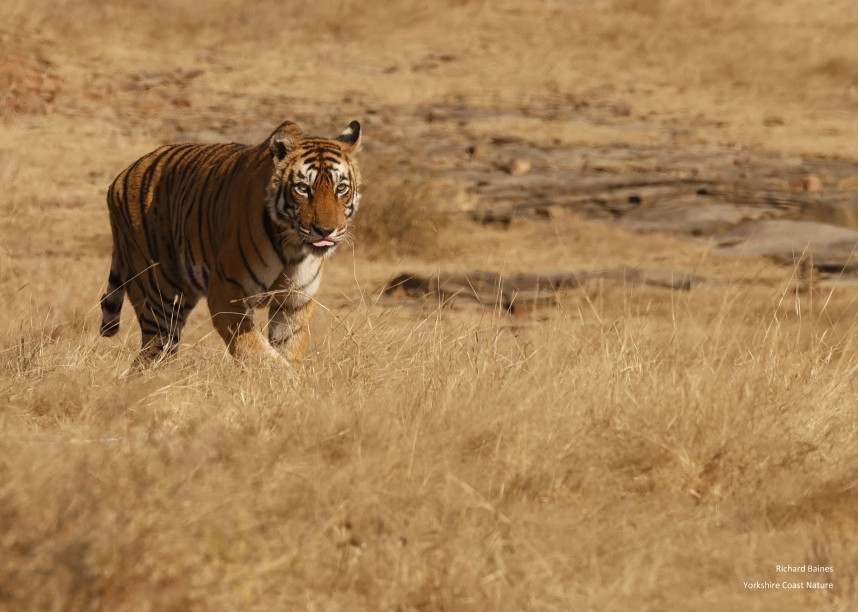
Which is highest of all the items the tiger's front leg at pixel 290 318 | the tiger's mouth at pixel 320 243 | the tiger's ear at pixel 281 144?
the tiger's ear at pixel 281 144

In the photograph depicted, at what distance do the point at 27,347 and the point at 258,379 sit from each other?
132cm

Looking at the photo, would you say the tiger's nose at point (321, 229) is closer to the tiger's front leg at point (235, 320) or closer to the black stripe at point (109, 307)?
the tiger's front leg at point (235, 320)

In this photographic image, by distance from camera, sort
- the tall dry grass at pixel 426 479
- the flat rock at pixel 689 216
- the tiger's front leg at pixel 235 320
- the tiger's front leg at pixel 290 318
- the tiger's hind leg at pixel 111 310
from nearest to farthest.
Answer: the tall dry grass at pixel 426 479 < the tiger's front leg at pixel 235 320 < the tiger's front leg at pixel 290 318 < the tiger's hind leg at pixel 111 310 < the flat rock at pixel 689 216

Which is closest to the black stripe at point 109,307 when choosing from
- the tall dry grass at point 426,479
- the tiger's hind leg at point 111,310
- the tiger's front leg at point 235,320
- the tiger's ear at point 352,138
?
the tiger's hind leg at point 111,310

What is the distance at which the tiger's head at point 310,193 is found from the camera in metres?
5.86

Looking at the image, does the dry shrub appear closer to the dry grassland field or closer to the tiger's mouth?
the dry grassland field

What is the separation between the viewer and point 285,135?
6.02m

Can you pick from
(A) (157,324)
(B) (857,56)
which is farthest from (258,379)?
(B) (857,56)

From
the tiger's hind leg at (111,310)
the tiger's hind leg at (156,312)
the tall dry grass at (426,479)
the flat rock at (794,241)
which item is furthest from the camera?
the flat rock at (794,241)

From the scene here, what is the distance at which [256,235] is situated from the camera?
598 centimetres

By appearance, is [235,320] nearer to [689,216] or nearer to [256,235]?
[256,235]

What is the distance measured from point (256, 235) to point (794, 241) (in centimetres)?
720

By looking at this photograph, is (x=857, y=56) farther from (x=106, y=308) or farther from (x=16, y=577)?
(x=16, y=577)

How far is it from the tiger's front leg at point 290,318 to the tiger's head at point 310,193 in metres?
0.20
